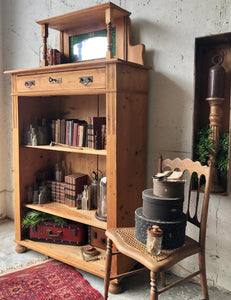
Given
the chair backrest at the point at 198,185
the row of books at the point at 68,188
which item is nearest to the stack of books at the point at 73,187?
the row of books at the point at 68,188

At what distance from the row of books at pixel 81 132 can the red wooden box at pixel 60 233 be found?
731 mm

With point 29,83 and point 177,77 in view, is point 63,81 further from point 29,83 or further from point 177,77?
point 177,77

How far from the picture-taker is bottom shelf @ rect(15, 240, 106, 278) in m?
2.41

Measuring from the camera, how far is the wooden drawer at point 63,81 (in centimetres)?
220

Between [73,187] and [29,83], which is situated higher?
[29,83]

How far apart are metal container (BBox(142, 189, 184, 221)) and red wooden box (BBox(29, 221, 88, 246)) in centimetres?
106

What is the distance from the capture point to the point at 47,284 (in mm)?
2373

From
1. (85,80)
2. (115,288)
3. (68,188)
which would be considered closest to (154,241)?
(115,288)

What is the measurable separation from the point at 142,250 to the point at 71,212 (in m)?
1.02

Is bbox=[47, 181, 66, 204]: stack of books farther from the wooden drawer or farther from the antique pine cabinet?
the wooden drawer

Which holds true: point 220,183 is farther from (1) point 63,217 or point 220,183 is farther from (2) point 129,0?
(2) point 129,0

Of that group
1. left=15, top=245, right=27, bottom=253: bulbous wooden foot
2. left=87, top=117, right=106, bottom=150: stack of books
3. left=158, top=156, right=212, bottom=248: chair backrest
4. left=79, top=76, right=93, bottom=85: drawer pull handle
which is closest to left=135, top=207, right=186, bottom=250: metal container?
left=158, top=156, right=212, bottom=248: chair backrest

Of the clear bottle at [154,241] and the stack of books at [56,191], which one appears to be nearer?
the clear bottle at [154,241]

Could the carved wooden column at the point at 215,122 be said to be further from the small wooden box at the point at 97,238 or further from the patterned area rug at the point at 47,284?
the patterned area rug at the point at 47,284
